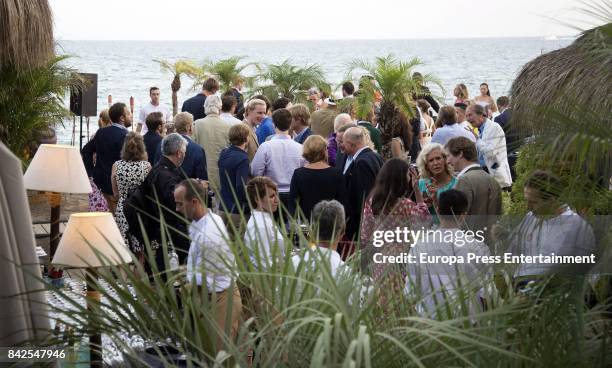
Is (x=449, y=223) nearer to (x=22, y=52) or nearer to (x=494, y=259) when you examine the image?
(x=494, y=259)

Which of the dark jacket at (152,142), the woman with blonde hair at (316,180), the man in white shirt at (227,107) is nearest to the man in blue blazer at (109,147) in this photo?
the dark jacket at (152,142)

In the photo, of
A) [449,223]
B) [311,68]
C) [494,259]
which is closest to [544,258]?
[494,259]

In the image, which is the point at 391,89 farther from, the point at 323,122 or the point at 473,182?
the point at 473,182

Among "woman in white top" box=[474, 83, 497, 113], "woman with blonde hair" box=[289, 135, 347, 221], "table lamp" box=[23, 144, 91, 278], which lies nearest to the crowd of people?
"woman with blonde hair" box=[289, 135, 347, 221]

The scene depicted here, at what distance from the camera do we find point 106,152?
9797 mm

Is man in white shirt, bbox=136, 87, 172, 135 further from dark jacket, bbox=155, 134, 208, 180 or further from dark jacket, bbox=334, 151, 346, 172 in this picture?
dark jacket, bbox=334, 151, 346, 172

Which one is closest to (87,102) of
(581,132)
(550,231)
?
(550,231)

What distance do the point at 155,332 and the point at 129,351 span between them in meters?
0.14

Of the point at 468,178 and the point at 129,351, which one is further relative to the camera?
the point at 468,178

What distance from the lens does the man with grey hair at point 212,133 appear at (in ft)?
32.9

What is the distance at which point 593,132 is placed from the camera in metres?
3.24

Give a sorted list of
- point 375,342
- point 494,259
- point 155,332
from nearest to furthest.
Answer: point 375,342
point 155,332
point 494,259

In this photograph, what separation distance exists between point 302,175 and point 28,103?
11.0 feet

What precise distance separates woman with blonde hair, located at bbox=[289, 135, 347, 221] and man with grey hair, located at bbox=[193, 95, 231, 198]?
236cm
